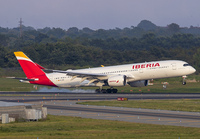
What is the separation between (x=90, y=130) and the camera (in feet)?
94.9

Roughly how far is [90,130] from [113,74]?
41.2 m

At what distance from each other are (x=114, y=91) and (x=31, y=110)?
3799 centimetres

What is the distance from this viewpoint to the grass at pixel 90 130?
2658cm

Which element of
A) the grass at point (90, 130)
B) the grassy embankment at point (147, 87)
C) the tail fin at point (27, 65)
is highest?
the tail fin at point (27, 65)

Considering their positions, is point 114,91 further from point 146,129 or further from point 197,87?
point 146,129

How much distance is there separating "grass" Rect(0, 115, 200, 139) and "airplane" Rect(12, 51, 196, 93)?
3360cm

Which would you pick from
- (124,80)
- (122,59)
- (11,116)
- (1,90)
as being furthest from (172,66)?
(122,59)

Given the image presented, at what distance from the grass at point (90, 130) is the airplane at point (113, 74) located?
3360cm

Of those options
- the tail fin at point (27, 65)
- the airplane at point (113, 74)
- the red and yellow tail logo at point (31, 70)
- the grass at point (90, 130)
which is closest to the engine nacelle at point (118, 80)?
the airplane at point (113, 74)

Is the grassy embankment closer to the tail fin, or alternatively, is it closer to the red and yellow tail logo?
the red and yellow tail logo

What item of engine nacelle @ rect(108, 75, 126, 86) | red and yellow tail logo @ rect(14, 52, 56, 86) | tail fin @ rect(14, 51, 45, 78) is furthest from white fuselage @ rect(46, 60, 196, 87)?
tail fin @ rect(14, 51, 45, 78)

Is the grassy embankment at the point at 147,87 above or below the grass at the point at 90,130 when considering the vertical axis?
above

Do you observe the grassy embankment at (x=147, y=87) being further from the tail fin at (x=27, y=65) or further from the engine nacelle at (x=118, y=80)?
the tail fin at (x=27, y=65)

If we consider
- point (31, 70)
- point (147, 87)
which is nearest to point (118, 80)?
point (147, 87)
